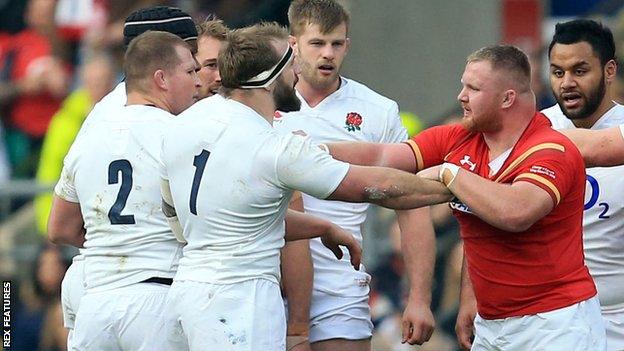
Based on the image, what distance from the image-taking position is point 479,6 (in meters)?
13.6

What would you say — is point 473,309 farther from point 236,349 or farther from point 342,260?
point 236,349

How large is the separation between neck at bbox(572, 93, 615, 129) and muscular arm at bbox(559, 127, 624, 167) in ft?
2.47

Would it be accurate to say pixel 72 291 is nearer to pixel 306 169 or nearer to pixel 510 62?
pixel 306 169

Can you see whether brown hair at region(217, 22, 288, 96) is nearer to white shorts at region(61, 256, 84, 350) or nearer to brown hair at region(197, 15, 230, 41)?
brown hair at region(197, 15, 230, 41)

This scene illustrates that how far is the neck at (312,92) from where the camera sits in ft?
25.0

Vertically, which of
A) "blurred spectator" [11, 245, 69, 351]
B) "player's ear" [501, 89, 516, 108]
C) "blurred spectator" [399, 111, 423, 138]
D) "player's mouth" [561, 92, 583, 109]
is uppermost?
"player's ear" [501, 89, 516, 108]

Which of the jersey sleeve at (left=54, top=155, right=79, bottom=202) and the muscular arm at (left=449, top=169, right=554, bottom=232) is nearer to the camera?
the muscular arm at (left=449, top=169, right=554, bottom=232)

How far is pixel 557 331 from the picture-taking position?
20.7ft

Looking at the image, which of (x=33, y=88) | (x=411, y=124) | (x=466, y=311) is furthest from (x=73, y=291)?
(x=33, y=88)

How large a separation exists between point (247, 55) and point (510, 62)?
3.85ft

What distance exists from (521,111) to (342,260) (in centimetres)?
150

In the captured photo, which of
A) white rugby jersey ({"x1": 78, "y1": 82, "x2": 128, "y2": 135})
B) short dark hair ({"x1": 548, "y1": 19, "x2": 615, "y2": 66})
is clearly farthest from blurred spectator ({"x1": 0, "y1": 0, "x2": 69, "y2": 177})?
short dark hair ({"x1": 548, "y1": 19, "x2": 615, "y2": 66})

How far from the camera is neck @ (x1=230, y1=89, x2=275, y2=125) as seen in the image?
6.28 meters

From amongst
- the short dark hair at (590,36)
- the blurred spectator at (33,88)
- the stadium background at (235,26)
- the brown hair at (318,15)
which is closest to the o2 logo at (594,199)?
the short dark hair at (590,36)
